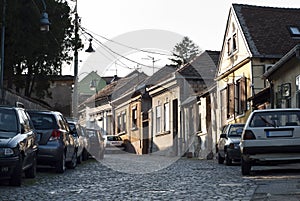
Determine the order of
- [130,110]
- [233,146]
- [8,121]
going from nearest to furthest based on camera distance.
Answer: [8,121] < [233,146] < [130,110]

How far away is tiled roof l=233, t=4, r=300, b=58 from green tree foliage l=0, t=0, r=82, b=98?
8827 mm

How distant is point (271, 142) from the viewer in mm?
14867

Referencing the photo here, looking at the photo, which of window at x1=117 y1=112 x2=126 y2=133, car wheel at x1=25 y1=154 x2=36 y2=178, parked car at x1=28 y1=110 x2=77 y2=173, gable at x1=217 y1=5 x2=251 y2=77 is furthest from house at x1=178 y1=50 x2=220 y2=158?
car wheel at x1=25 y1=154 x2=36 y2=178

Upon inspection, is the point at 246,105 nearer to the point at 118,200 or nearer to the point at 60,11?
the point at 60,11

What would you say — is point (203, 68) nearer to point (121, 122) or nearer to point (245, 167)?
point (121, 122)

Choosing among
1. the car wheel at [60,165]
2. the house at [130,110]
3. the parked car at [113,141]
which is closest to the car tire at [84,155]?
the car wheel at [60,165]

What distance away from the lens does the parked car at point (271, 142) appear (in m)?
14.8

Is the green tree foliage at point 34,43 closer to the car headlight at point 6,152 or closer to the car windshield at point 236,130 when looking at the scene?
the car windshield at point 236,130

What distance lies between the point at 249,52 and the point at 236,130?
8433 millimetres

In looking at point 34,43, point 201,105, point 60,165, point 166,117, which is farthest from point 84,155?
point 166,117

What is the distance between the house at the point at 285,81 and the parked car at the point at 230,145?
2.89 meters

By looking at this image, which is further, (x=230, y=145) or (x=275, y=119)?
(x=230, y=145)

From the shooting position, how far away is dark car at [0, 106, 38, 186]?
475 inches

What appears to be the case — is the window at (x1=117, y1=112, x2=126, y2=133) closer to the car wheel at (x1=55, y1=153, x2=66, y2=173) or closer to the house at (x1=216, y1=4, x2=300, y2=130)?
the house at (x1=216, y1=4, x2=300, y2=130)
